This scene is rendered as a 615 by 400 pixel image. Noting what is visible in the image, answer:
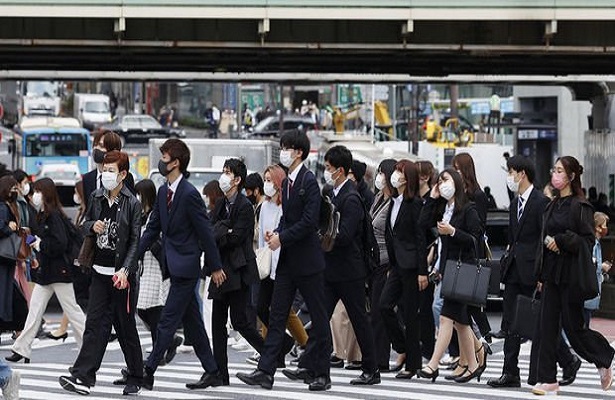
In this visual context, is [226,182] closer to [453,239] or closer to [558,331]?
[453,239]

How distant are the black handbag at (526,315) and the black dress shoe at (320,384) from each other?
159 cm

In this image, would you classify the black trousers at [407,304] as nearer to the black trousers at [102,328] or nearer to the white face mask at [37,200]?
the black trousers at [102,328]

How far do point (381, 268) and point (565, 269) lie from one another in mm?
2700

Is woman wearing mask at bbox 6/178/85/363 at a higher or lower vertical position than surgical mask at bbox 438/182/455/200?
lower

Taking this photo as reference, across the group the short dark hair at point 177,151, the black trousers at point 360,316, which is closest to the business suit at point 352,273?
the black trousers at point 360,316

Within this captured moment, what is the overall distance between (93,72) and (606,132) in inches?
418

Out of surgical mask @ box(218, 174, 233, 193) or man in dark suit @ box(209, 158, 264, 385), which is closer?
man in dark suit @ box(209, 158, 264, 385)

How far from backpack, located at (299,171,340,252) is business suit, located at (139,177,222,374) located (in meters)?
1.06

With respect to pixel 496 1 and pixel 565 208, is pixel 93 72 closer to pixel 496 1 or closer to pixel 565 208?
pixel 496 1

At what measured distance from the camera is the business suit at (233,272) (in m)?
13.6

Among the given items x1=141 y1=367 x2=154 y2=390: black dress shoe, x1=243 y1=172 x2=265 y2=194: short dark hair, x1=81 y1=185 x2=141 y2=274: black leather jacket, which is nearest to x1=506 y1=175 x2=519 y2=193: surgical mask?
x1=81 y1=185 x2=141 y2=274: black leather jacket

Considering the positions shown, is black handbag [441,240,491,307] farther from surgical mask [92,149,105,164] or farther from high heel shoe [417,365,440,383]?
surgical mask [92,149,105,164]

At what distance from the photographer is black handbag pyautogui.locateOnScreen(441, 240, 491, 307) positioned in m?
13.6

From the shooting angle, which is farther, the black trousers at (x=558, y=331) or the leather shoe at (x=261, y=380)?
the leather shoe at (x=261, y=380)
